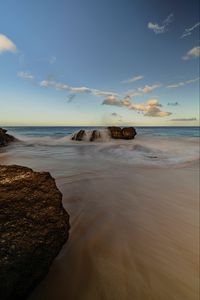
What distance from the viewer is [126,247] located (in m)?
1.96

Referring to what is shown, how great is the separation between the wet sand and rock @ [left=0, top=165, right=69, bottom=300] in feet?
0.94

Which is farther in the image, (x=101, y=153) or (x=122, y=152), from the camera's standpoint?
(x=122, y=152)

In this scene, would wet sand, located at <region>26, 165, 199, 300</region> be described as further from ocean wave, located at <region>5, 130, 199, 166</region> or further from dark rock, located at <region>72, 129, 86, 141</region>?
dark rock, located at <region>72, 129, 86, 141</region>

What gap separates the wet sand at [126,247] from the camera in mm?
1504

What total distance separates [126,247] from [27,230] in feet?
3.76

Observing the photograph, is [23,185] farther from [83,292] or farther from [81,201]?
[81,201]

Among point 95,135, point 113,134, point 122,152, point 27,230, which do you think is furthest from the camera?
point 113,134

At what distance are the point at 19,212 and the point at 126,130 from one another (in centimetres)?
1594

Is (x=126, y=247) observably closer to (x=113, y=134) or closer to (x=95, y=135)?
(x=95, y=135)

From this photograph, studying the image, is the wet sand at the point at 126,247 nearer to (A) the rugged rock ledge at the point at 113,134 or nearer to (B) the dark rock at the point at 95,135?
(B) the dark rock at the point at 95,135

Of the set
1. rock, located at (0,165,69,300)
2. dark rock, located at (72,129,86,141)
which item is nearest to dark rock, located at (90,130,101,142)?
dark rock, located at (72,129,86,141)

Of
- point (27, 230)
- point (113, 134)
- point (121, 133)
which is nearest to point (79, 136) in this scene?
point (113, 134)

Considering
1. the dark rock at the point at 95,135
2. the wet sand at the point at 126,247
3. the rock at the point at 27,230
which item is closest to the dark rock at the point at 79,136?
the dark rock at the point at 95,135

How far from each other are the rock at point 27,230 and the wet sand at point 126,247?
11.3 inches
